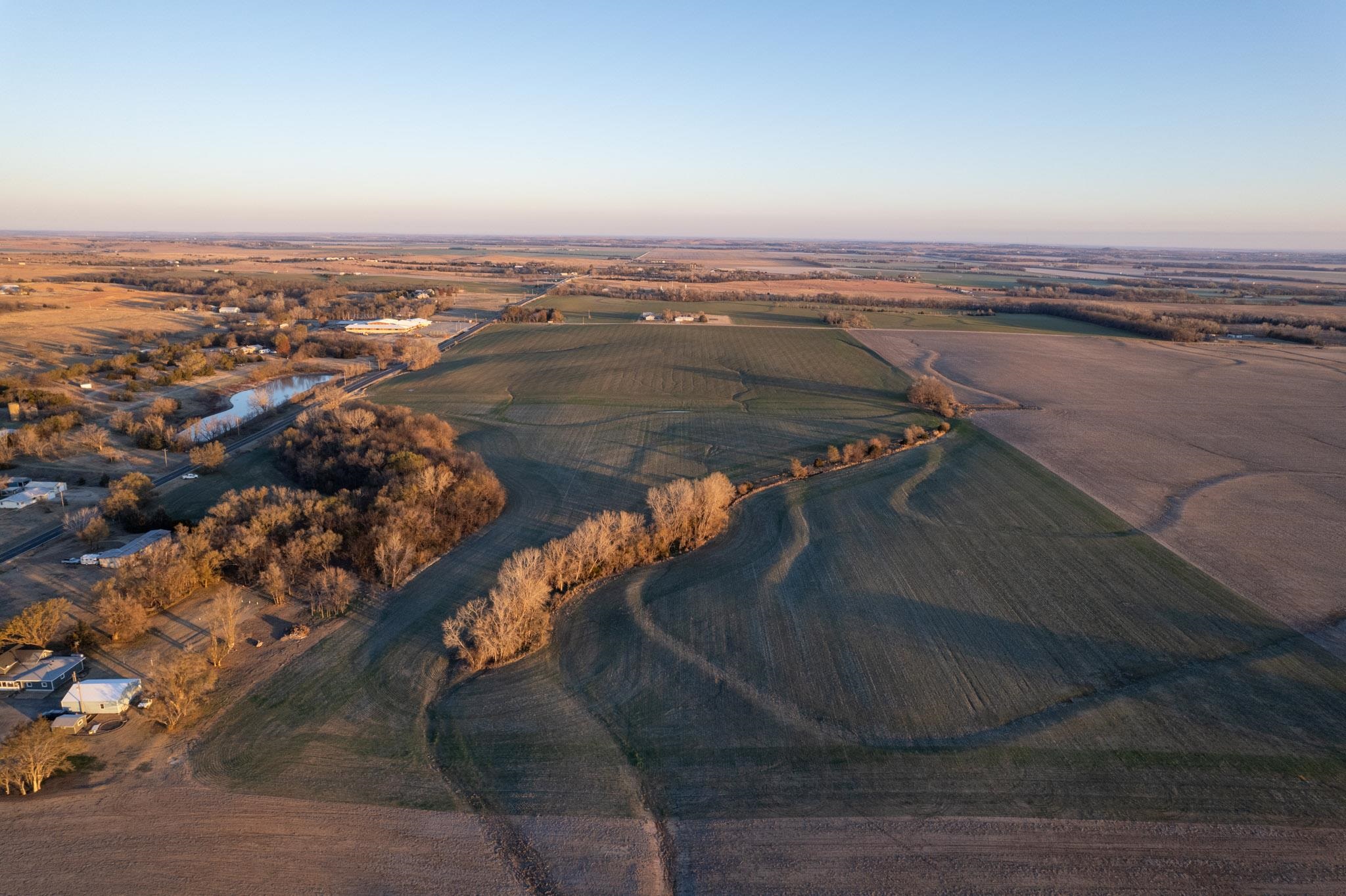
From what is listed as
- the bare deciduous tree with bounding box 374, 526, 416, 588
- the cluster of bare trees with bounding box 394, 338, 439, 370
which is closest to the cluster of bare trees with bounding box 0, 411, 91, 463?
the bare deciduous tree with bounding box 374, 526, 416, 588

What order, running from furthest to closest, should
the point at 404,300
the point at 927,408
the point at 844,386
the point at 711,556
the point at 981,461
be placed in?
1. the point at 404,300
2. the point at 844,386
3. the point at 927,408
4. the point at 981,461
5. the point at 711,556

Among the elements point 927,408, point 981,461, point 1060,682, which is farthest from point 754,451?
point 1060,682

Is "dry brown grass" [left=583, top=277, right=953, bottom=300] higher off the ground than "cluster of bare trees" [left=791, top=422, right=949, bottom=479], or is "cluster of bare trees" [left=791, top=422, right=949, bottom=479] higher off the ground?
"dry brown grass" [left=583, top=277, right=953, bottom=300]

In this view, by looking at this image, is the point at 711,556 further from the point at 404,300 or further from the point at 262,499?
the point at 404,300

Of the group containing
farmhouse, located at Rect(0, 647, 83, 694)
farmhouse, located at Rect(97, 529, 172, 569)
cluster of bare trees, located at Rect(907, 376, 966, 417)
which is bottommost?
farmhouse, located at Rect(0, 647, 83, 694)

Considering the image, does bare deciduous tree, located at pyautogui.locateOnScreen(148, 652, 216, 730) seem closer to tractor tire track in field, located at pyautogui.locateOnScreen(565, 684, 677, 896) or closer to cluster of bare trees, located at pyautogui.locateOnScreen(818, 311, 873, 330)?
tractor tire track in field, located at pyautogui.locateOnScreen(565, 684, 677, 896)

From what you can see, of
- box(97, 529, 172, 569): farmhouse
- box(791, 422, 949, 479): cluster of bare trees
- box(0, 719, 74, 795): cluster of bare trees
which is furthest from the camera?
box(791, 422, 949, 479): cluster of bare trees
